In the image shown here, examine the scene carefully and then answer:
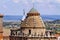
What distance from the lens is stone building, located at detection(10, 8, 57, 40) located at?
4181 cm

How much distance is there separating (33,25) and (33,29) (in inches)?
18.8

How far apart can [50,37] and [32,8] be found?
163 inches

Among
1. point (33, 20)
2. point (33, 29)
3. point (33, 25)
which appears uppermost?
point (33, 20)

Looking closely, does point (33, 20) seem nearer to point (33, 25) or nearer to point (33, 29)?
point (33, 25)

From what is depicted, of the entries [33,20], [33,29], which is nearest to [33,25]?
[33,29]

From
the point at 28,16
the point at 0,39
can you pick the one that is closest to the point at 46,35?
the point at 28,16

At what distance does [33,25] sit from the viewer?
138ft

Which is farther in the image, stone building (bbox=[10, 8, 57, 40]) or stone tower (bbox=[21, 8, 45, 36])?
stone tower (bbox=[21, 8, 45, 36])

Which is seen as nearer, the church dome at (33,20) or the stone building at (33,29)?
the stone building at (33,29)

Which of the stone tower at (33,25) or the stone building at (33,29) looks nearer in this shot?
the stone building at (33,29)

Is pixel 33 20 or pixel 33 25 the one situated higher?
pixel 33 20

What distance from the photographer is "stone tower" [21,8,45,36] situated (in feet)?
138

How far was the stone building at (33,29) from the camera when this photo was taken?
137 feet

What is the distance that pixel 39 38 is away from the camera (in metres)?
41.7
